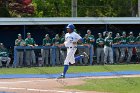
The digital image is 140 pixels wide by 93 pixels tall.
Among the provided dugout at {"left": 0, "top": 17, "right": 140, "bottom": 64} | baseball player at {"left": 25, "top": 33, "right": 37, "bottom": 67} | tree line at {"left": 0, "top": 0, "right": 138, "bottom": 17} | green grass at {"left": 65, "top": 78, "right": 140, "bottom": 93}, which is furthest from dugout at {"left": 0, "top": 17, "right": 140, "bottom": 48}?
tree line at {"left": 0, "top": 0, "right": 138, "bottom": 17}

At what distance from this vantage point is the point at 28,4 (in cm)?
3903

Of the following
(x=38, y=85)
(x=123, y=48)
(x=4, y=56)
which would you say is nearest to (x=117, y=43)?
(x=123, y=48)

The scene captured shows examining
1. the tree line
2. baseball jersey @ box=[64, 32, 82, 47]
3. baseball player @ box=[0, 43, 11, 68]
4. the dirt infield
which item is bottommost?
the dirt infield

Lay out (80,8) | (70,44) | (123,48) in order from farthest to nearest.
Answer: (80,8), (123,48), (70,44)

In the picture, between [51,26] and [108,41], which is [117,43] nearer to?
[108,41]

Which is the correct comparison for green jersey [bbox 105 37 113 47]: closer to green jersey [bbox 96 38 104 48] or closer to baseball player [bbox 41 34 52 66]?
green jersey [bbox 96 38 104 48]

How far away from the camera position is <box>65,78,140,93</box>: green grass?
13080 mm

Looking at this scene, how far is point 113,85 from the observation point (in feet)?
46.4

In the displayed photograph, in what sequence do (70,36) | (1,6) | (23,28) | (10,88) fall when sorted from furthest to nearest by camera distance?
(1,6), (23,28), (70,36), (10,88)

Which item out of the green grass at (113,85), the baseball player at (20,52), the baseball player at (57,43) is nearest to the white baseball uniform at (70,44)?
the green grass at (113,85)

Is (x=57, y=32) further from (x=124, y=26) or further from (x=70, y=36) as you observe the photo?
(x=70, y=36)

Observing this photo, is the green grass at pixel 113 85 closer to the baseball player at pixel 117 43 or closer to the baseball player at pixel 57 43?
the baseball player at pixel 57 43

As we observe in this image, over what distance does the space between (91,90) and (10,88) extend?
2438mm

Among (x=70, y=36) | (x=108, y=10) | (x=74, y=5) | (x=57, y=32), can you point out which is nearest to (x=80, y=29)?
(x=57, y=32)
